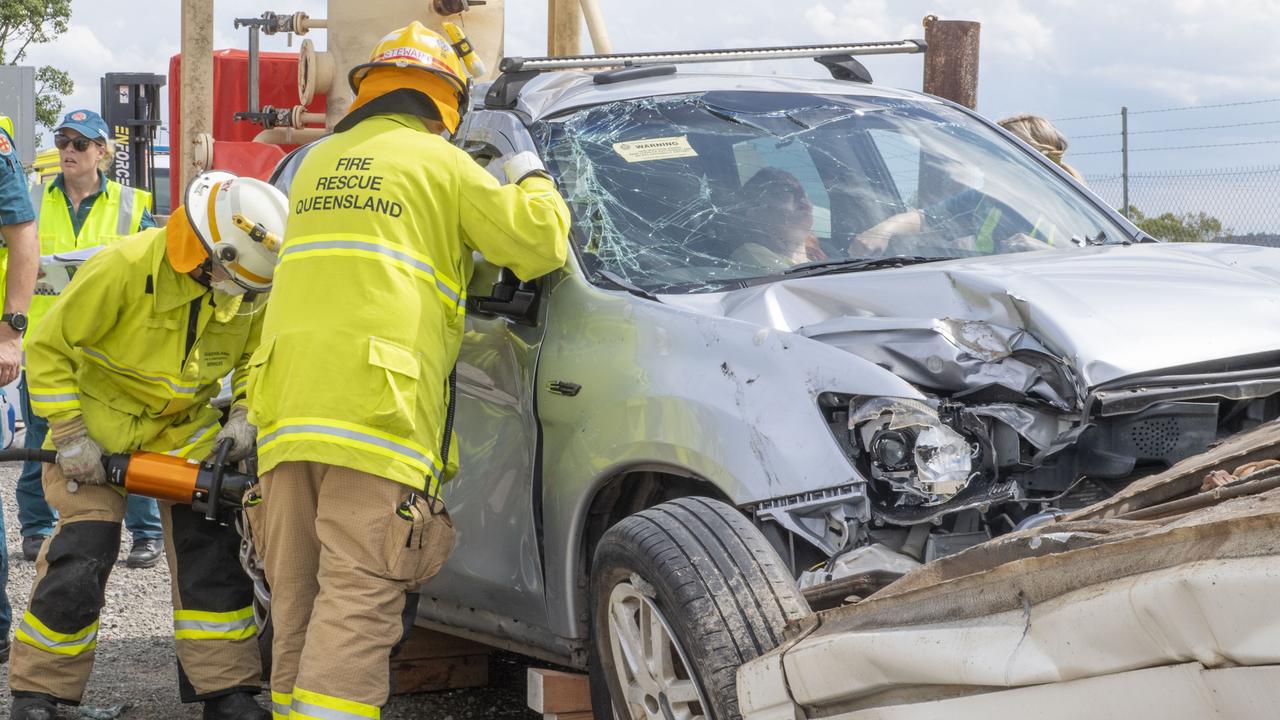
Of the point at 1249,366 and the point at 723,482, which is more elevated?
the point at 1249,366

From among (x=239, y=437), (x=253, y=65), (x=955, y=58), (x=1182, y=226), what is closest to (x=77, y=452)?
(x=239, y=437)

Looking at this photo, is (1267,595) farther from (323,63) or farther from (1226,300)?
(323,63)

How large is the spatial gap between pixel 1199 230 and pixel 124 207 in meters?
8.91

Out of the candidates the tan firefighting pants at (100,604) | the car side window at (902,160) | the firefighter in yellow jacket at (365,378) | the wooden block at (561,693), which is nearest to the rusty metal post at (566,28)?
the car side window at (902,160)

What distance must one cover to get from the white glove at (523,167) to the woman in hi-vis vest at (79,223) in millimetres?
4191

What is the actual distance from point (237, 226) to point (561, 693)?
1683mm

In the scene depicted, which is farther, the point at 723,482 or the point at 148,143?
the point at 148,143

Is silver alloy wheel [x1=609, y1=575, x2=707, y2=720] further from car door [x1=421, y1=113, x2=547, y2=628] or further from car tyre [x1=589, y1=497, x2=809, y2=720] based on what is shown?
car door [x1=421, y1=113, x2=547, y2=628]

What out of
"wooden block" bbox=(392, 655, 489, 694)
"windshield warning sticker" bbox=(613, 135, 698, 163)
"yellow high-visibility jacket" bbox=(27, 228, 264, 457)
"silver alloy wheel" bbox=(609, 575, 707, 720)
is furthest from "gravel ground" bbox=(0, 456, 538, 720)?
"windshield warning sticker" bbox=(613, 135, 698, 163)

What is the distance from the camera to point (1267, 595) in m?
1.96

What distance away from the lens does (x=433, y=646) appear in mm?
5027

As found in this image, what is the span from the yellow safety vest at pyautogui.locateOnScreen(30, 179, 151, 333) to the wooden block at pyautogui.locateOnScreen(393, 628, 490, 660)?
3.75 meters

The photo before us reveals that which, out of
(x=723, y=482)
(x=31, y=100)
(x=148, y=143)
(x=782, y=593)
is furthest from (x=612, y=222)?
(x=148, y=143)

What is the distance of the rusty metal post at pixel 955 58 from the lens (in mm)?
7832
